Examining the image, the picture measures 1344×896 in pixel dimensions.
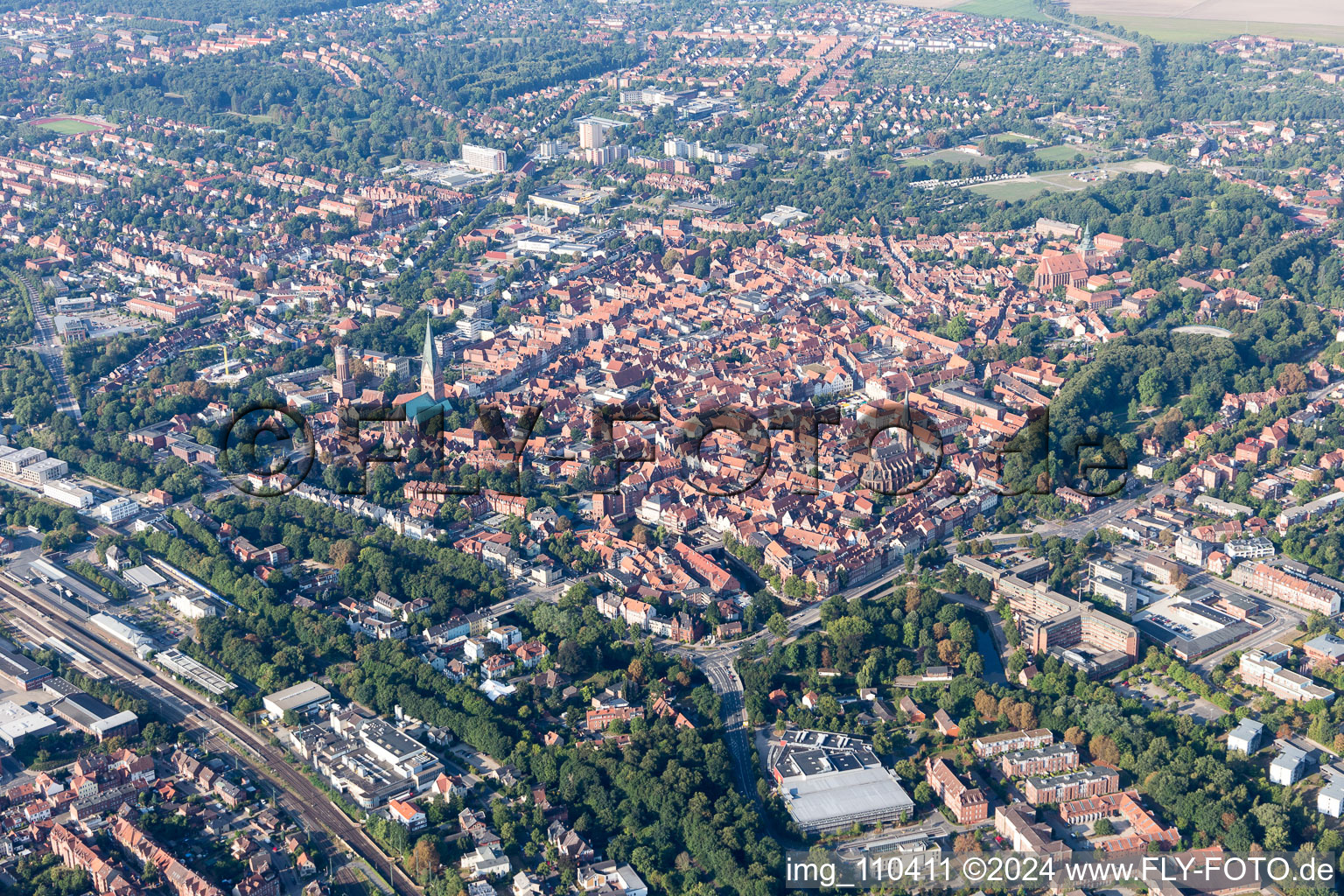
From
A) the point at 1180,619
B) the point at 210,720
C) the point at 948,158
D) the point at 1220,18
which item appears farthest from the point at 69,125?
the point at 1220,18

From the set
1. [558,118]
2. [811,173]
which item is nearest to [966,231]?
[811,173]

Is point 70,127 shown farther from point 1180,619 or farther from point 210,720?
point 1180,619

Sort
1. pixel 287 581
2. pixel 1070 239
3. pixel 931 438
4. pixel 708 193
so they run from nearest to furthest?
pixel 287 581 → pixel 931 438 → pixel 1070 239 → pixel 708 193

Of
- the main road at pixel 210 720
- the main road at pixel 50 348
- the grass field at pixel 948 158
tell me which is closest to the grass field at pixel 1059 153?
the grass field at pixel 948 158

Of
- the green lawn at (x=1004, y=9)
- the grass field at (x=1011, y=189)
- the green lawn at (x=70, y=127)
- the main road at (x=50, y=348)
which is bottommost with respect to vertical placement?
the main road at (x=50, y=348)

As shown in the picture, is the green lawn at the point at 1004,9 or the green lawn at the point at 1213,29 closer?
the green lawn at the point at 1213,29

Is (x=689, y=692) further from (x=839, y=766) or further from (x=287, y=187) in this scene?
(x=287, y=187)

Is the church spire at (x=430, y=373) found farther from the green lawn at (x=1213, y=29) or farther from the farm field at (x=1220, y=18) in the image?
the farm field at (x=1220, y=18)
